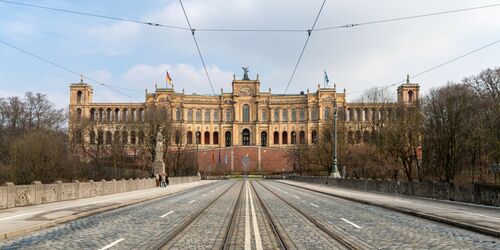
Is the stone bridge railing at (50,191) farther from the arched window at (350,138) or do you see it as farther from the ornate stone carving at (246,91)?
the ornate stone carving at (246,91)

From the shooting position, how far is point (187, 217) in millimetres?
17453

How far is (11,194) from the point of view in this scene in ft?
67.0

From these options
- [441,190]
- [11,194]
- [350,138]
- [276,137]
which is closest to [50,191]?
[11,194]

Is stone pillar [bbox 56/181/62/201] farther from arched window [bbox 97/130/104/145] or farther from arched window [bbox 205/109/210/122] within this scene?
arched window [bbox 205/109/210/122]

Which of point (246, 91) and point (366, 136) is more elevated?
point (246, 91)

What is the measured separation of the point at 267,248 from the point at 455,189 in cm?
1725

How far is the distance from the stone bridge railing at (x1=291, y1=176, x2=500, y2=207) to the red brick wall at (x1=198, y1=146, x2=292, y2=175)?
90.6m

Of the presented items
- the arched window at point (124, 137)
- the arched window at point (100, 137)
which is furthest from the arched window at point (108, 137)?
the arched window at point (124, 137)

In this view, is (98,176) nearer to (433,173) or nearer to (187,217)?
(433,173)

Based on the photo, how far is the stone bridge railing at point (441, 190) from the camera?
21214 mm

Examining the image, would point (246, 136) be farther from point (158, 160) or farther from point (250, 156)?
point (158, 160)

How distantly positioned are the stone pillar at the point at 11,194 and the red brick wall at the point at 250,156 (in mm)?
108056

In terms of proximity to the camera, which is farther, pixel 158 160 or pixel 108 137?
pixel 108 137

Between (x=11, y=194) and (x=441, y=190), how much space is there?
20.7m
